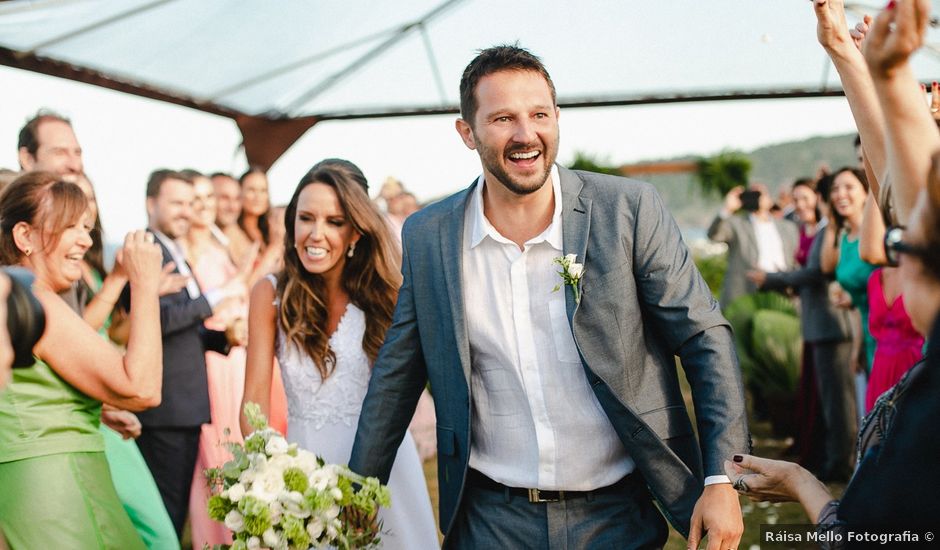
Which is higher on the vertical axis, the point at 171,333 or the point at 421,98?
the point at 421,98

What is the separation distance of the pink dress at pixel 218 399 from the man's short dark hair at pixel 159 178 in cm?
59

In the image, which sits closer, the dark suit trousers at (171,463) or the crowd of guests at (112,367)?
the crowd of guests at (112,367)

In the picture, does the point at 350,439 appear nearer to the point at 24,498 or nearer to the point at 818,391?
the point at 24,498

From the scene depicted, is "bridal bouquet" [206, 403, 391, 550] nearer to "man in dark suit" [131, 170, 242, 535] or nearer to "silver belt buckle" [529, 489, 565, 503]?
"silver belt buckle" [529, 489, 565, 503]

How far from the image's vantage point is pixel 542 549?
104 inches

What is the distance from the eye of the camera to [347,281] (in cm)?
375

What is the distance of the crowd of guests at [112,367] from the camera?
277 centimetres

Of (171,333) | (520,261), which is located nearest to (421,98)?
(171,333)

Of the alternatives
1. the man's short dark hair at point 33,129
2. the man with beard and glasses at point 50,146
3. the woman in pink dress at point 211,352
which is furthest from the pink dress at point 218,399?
the man's short dark hair at point 33,129

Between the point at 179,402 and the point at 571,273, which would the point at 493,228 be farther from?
the point at 179,402

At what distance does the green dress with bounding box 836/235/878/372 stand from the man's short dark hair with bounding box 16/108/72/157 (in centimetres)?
429

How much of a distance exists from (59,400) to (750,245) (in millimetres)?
7974

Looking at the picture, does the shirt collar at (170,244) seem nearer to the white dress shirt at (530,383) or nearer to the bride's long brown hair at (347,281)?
the bride's long brown hair at (347,281)

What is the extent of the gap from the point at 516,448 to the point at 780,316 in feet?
20.8
